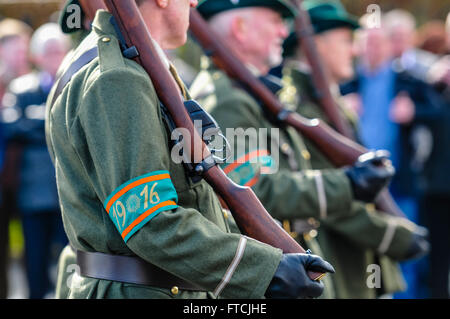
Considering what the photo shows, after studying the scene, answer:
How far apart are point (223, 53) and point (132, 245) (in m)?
1.99

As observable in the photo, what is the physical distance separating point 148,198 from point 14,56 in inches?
239

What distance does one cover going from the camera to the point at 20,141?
677 centimetres

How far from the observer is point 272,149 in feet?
13.7

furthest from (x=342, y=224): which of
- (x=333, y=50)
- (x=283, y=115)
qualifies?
(x=333, y=50)

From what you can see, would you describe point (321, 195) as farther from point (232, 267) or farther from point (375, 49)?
point (375, 49)

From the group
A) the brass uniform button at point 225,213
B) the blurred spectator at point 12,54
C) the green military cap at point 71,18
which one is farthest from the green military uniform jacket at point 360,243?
the blurred spectator at point 12,54

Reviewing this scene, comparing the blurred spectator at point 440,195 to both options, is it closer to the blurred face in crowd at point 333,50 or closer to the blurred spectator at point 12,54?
the blurred face in crowd at point 333,50

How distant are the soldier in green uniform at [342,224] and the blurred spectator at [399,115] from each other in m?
1.67

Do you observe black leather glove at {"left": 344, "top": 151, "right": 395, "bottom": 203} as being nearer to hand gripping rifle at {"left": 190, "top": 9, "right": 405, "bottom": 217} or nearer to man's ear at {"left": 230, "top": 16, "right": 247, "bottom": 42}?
hand gripping rifle at {"left": 190, "top": 9, "right": 405, "bottom": 217}

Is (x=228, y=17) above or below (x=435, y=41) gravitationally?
below

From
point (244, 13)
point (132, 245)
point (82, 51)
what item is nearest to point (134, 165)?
point (132, 245)

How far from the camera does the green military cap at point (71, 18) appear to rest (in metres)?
2.96

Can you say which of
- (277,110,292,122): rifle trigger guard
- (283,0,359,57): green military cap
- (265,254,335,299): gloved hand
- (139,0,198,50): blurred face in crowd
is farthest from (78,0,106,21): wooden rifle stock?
(283,0,359,57): green military cap

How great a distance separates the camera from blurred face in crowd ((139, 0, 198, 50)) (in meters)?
2.66
